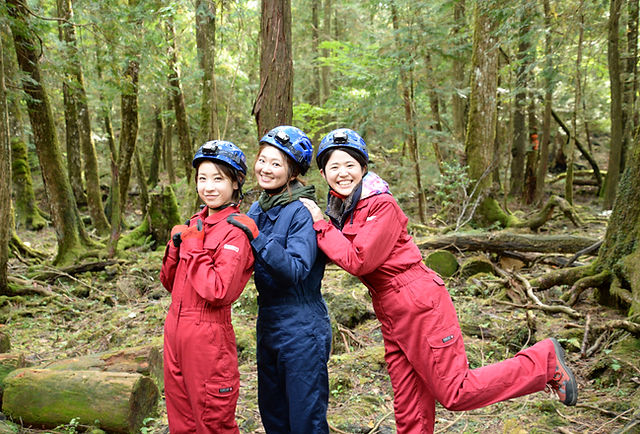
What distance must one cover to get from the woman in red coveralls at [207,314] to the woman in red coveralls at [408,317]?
597 millimetres

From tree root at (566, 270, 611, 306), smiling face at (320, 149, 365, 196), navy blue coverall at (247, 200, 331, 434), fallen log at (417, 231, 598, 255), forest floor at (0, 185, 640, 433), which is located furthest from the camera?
fallen log at (417, 231, 598, 255)

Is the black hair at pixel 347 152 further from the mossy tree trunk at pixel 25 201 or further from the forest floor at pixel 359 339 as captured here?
the mossy tree trunk at pixel 25 201

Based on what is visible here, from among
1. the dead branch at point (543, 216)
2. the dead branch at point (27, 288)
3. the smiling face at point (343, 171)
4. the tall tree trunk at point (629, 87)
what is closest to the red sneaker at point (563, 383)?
the smiling face at point (343, 171)

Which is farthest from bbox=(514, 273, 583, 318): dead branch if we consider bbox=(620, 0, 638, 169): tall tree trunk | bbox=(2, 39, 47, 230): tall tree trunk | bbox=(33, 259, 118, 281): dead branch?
bbox=(2, 39, 47, 230): tall tree trunk

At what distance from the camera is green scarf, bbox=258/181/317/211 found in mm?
2922

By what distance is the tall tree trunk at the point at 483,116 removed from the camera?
10.2 m

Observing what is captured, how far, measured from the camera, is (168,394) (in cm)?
274

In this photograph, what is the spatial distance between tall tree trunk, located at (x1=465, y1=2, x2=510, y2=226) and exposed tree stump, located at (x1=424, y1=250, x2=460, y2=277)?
2908 mm

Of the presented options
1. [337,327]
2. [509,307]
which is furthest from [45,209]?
[509,307]

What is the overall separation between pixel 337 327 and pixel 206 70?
868 centimetres

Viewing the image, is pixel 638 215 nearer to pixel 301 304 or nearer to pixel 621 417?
pixel 621 417

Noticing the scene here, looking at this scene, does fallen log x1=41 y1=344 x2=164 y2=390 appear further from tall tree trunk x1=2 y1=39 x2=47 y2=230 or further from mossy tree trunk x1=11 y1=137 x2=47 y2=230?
mossy tree trunk x1=11 y1=137 x2=47 y2=230

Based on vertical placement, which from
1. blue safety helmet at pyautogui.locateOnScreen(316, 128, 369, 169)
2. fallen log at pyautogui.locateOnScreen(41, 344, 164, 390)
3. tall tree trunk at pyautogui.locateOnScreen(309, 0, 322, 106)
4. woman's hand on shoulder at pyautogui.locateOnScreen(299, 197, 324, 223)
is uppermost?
tall tree trunk at pyautogui.locateOnScreen(309, 0, 322, 106)

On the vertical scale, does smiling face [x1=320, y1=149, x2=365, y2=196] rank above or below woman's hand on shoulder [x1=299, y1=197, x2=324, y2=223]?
above
